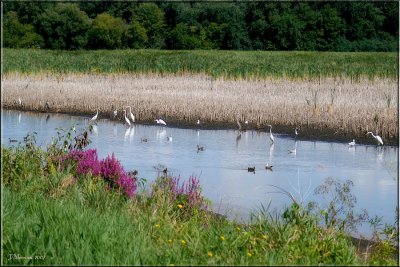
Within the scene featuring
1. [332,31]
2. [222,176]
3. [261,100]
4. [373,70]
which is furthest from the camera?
[332,31]

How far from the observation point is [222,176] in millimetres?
12117

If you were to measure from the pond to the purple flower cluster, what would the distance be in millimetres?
1261

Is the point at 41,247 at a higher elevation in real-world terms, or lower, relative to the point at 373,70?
lower

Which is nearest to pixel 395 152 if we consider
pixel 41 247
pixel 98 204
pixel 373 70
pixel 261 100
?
pixel 261 100

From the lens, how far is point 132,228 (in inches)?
265

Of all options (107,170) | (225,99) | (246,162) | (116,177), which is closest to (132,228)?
(116,177)

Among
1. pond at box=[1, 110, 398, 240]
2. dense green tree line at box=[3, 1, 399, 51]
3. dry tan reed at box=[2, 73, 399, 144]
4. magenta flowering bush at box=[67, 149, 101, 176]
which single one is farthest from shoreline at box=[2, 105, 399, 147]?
dense green tree line at box=[3, 1, 399, 51]

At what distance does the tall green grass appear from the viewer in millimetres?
29312

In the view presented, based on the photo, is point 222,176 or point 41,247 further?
point 222,176

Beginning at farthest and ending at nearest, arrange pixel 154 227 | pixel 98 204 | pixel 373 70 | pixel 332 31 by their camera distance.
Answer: pixel 332 31, pixel 373 70, pixel 98 204, pixel 154 227

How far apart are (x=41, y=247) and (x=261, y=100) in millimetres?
15085

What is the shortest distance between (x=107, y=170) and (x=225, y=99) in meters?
12.3

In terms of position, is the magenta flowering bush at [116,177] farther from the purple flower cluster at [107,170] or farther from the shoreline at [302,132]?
the shoreline at [302,132]

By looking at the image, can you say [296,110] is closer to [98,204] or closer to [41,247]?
[98,204]
